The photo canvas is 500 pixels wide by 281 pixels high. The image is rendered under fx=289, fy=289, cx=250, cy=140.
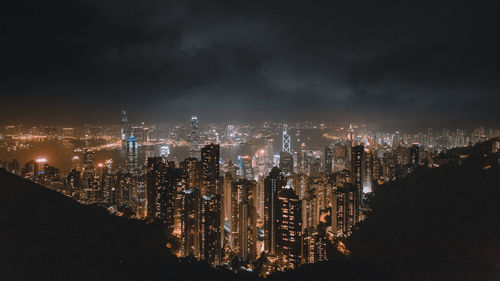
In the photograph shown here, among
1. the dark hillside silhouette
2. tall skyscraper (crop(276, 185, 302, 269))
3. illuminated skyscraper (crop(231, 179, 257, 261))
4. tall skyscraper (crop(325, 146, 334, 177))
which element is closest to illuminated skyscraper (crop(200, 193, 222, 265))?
illuminated skyscraper (crop(231, 179, 257, 261))

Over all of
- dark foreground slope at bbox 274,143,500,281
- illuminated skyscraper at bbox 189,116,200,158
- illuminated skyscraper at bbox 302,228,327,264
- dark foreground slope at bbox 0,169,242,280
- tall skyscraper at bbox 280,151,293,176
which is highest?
illuminated skyscraper at bbox 189,116,200,158

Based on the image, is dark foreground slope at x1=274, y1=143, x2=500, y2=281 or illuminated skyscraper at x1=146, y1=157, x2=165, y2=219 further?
illuminated skyscraper at x1=146, y1=157, x2=165, y2=219

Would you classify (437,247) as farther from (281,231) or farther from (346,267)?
(281,231)

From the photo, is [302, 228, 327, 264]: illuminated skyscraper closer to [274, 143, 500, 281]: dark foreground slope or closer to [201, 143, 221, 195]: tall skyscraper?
[274, 143, 500, 281]: dark foreground slope

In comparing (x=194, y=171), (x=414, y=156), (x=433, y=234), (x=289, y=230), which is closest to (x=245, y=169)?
(x=194, y=171)

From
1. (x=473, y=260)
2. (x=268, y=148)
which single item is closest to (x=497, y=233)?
(x=473, y=260)
